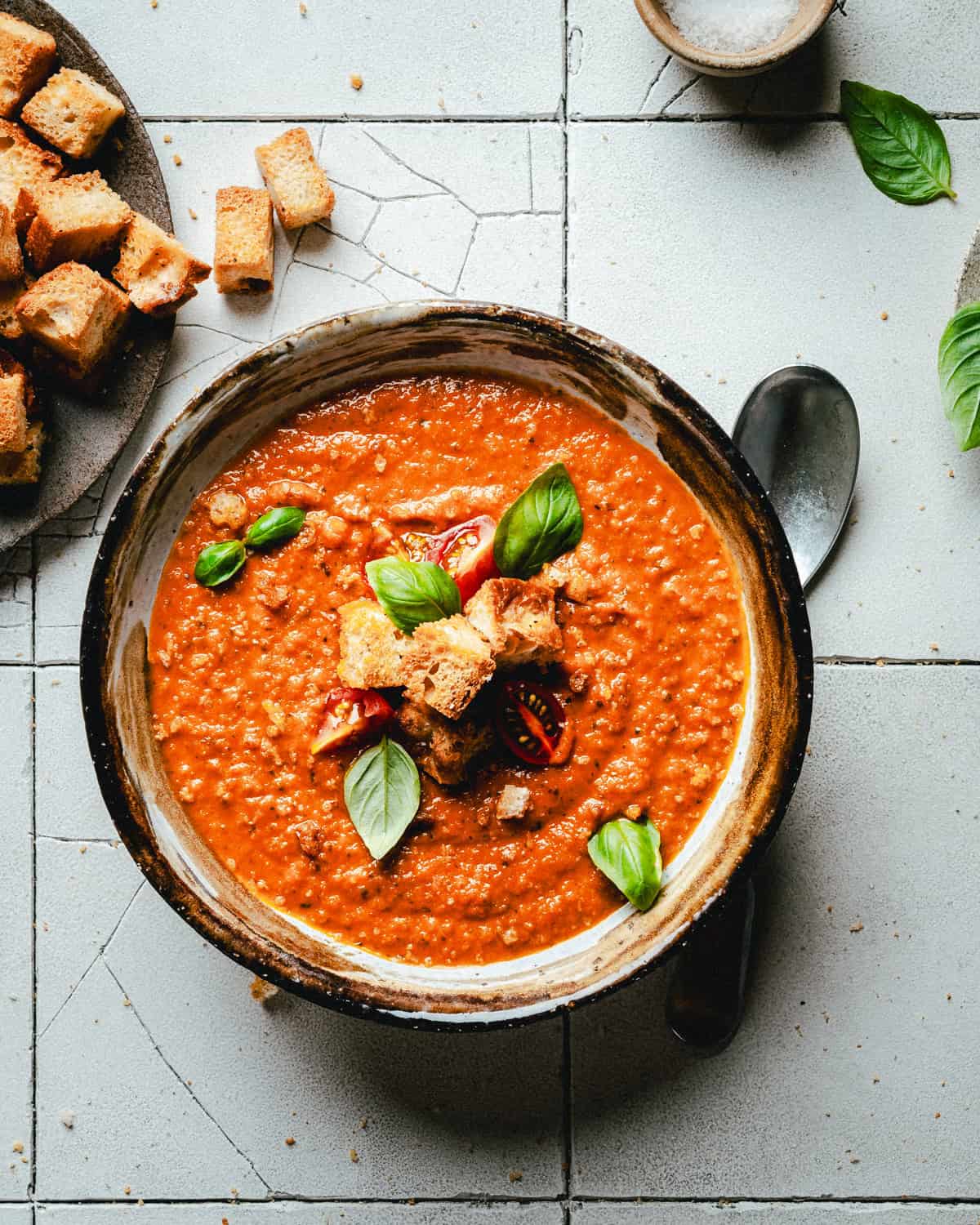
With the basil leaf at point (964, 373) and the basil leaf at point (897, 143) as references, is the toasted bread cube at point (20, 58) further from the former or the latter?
the basil leaf at point (964, 373)

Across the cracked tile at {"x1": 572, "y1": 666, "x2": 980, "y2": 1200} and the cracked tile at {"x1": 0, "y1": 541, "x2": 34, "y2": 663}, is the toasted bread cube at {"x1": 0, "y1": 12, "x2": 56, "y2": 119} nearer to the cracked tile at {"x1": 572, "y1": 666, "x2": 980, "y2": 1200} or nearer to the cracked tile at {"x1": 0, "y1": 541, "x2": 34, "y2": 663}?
the cracked tile at {"x1": 0, "y1": 541, "x2": 34, "y2": 663}

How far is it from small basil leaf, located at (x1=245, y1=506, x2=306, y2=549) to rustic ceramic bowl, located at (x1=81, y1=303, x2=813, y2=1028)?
0.50 ft

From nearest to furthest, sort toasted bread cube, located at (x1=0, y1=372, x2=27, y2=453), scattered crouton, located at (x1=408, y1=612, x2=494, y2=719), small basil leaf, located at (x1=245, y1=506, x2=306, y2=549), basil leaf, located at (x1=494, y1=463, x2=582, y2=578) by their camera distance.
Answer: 1. scattered crouton, located at (x1=408, y1=612, x2=494, y2=719)
2. basil leaf, located at (x1=494, y1=463, x2=582, y2=578)
3. small basil leaf, located at (x1=245, y1=506, x2=306, y2=549)
4. toasted bread cube, located at (x1=0, y1=372, x2=27, y2=453)

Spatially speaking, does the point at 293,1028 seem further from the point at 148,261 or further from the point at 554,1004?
the point at 148,261

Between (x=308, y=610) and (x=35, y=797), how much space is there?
0.84 meters

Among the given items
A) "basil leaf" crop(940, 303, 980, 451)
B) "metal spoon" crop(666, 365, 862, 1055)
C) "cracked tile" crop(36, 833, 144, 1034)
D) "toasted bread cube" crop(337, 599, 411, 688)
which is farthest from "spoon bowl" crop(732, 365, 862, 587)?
"cracked tile" crop(36, 833, 144, 1034)

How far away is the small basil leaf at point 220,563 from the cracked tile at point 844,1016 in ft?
3.93

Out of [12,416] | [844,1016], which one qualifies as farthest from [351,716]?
[844,1016]

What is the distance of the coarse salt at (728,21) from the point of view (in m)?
2.34

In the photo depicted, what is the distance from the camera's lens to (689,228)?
2389mm

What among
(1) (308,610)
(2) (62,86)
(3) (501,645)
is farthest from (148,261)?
(3) (501,645)

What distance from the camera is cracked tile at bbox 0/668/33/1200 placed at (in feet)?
7.95

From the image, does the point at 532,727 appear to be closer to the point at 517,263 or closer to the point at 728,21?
the point at 517,263

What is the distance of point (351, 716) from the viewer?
6.61 ft
